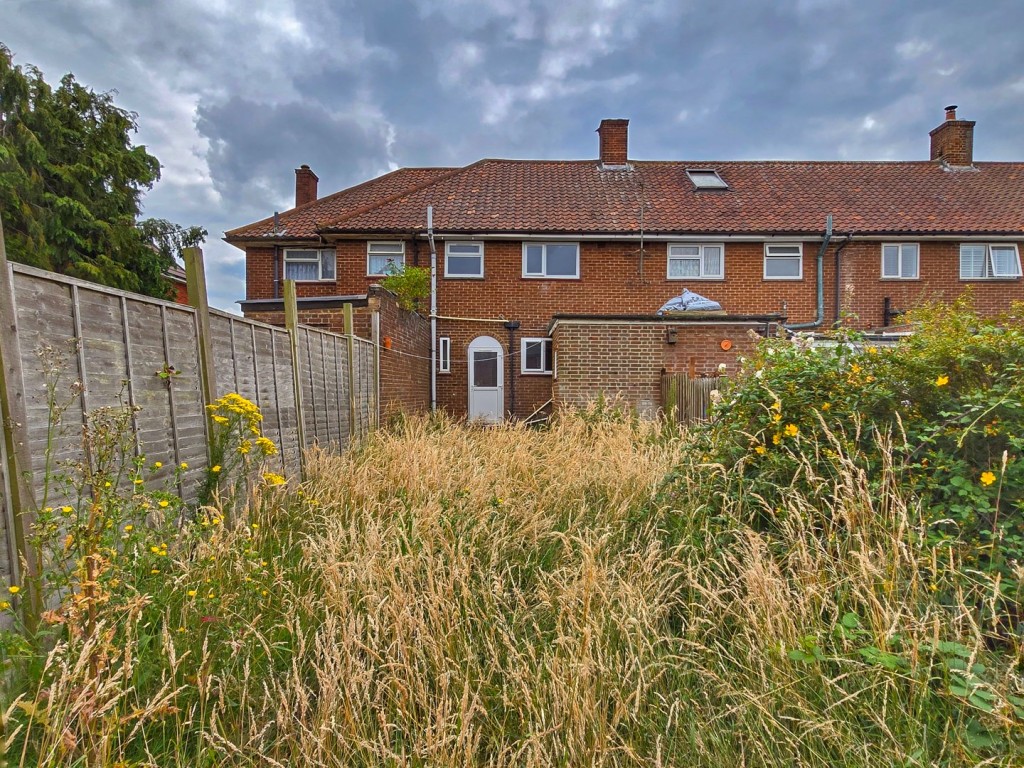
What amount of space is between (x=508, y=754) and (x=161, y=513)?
6.13 ft

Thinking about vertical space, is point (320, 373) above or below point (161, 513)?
above

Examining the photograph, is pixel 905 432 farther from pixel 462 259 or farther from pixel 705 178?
pixel 705 178

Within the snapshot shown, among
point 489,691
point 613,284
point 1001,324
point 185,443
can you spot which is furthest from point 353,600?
point 613,284

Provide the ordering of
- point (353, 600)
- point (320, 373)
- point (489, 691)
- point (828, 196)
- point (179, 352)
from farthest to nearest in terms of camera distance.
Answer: point (828, 196) → point (320, 373) → point (179, 352) → point (353, 600) → point (489, 691)

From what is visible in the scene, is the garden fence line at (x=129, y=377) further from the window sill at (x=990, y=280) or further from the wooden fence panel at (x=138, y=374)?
the window sill at (x=990, y=280)

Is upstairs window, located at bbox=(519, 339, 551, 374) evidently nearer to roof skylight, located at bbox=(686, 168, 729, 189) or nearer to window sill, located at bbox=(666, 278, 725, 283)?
window sill, located at bbox=(666, 278, 725, 283)

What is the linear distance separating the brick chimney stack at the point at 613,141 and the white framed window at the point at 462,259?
629cm

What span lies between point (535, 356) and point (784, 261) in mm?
7050

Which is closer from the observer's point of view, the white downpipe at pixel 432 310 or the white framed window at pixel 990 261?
the white downpipe at pixel 432 310

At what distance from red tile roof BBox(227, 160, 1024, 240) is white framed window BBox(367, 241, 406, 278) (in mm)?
532

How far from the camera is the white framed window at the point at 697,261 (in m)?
13.5

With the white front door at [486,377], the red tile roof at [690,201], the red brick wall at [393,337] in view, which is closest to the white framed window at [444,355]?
the white front door at [486,377]

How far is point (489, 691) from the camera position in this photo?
189 centimetres

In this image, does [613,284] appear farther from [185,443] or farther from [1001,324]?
[185,443]
